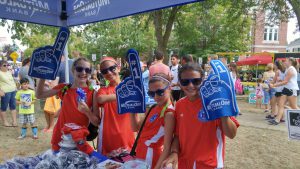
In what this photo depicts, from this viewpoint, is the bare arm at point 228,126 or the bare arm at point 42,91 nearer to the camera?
the bare arm at point 228,126

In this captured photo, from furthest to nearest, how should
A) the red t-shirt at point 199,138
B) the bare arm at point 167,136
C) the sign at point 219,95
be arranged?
the bare arm at point 167,136 < the red t-shirt at point 199,138 < the sign at point 219,95

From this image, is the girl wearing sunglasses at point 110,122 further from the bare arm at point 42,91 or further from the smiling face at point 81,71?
the bare arm at point 42,91

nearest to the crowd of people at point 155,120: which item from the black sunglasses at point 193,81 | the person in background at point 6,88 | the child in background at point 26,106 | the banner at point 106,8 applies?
the black sunglasses at point 193,81

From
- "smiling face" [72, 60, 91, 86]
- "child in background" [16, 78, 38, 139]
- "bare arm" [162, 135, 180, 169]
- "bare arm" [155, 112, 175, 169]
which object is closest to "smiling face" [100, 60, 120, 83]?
"smiling face" [72, 60, 91, 86]

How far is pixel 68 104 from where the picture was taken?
8.31 ft

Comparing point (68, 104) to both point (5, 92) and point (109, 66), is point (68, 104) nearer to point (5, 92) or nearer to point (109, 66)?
point (109, 66)

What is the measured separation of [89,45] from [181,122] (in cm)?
3964

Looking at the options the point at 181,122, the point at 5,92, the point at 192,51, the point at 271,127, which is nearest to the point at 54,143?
the point at 181,122

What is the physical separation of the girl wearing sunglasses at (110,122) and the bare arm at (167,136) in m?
0.56

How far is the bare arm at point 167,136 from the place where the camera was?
203cm

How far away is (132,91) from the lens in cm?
221

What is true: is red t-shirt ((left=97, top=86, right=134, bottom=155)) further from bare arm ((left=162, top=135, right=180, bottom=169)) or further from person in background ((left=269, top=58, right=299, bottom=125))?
person in background ((left=269, top=58, right=299, bottom=125))

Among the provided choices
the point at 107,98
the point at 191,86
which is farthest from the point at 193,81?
the point at 107,98

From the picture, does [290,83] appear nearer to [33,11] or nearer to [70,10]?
[70,10]
